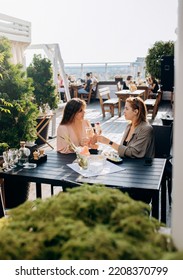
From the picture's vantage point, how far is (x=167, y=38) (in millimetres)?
10266

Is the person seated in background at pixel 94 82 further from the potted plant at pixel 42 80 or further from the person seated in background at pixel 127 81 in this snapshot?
the potted plant at pixel 42 80

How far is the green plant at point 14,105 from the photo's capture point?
3.62 m

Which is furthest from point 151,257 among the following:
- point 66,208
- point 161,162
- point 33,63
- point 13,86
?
point 33,63

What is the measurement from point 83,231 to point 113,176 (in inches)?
67.7

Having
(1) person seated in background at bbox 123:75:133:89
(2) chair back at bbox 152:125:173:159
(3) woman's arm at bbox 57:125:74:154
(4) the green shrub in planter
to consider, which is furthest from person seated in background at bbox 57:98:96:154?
(1) person seated in background at bbox 123:75:133:89

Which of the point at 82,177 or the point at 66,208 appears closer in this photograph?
the point at 66,208

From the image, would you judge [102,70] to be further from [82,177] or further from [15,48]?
[82,177]

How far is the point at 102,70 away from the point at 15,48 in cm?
854

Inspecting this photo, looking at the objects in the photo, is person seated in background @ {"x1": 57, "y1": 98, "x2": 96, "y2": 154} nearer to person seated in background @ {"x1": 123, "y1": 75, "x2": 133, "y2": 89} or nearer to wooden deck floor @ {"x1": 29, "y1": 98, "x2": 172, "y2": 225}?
wooden deck floor @ {"x1": 29, "y1": 98, "x2": 172, "y2": 225}

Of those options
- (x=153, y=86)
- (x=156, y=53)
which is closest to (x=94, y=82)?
(x=153, y=86)

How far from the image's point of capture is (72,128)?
3502mm

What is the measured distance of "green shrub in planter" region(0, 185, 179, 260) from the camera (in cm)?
80

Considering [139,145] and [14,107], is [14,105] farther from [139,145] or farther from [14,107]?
[139,145]
